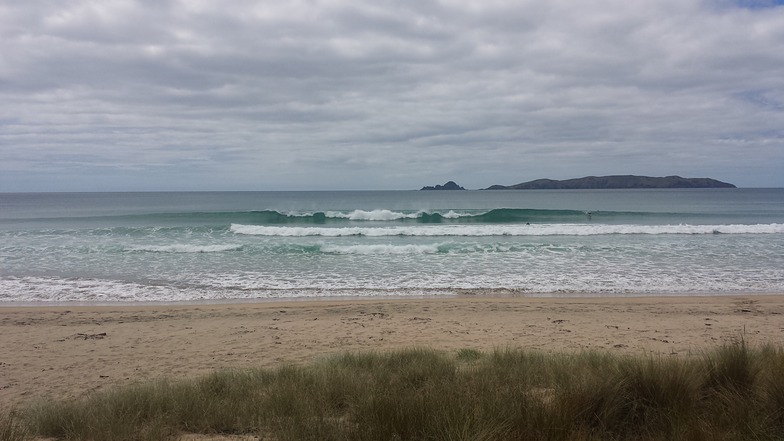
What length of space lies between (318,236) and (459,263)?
12.6m

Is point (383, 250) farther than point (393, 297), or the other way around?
point (383, 250)

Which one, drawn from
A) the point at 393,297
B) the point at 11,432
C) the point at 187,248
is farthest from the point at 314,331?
the point at 187,248

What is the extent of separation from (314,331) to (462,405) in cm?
557

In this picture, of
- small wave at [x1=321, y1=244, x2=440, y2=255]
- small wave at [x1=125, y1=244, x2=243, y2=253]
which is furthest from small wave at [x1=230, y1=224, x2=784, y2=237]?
small wave at [x1=125, y1=244, x2=243, y2=253]

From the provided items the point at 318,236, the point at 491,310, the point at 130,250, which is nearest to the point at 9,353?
the point at 491,310

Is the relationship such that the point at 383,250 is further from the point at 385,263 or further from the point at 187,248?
the point at 187,248

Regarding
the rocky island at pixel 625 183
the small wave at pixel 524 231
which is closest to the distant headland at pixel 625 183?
the rocky island at pixel 625 183

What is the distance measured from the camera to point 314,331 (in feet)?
29.6

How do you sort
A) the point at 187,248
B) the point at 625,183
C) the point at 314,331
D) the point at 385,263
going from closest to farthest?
the point at 314,331 → the point at 385,263 → the point at 187,248 → the point at 625,183

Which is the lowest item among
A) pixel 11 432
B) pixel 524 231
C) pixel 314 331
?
pixel 314 331

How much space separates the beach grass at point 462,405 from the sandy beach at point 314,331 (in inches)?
66.6

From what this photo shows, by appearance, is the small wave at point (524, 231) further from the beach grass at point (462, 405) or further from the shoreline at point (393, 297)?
the beach grass at point (462, 405)

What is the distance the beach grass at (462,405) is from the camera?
11.7ft

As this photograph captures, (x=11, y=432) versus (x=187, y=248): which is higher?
(x=11, y=432)
